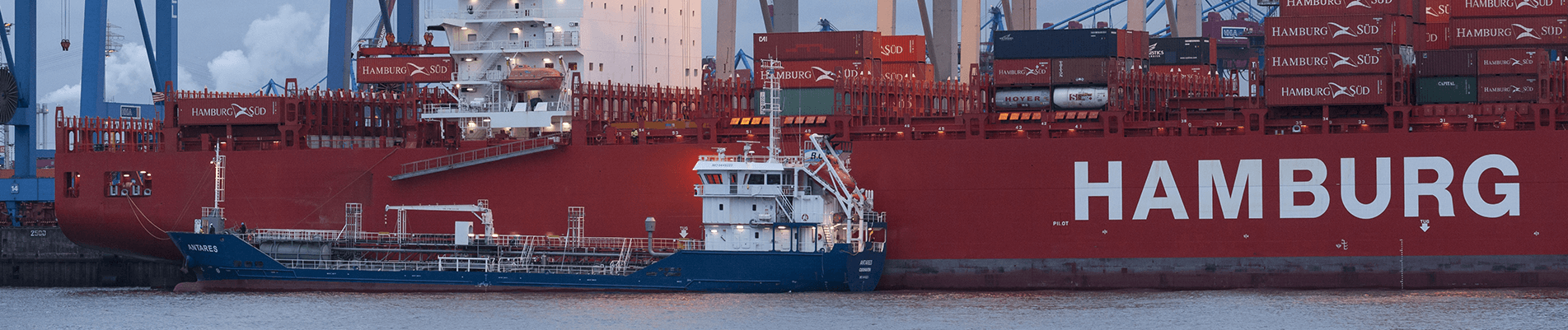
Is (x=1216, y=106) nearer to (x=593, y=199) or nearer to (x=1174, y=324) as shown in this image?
(x=1174, y=324)

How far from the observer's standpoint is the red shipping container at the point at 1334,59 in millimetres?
34625

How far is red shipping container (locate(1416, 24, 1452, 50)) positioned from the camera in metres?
35.9

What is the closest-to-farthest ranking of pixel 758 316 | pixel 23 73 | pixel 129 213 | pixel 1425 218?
pixel 758 316 < pixel 1425 218 < pixel 129 213 < pixel 23 73

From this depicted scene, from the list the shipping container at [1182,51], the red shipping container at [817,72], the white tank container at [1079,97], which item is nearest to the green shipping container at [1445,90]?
the white tank container at [1079,97]

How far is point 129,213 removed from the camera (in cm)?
4159

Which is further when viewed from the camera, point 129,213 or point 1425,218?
point 129,213

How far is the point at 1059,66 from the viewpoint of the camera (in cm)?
3756

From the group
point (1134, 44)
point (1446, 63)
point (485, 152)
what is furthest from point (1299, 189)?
point (485, 152)

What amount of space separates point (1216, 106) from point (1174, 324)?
26.4 feet

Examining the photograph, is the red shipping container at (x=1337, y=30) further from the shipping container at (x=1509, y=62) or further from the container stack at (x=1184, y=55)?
the container stack at (x=1184, y=55)

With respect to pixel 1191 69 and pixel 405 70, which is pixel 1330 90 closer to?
pixel 1191 69

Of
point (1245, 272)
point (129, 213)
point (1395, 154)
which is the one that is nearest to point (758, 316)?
point (1245, 272)

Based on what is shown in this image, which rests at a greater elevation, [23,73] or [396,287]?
[23,73]

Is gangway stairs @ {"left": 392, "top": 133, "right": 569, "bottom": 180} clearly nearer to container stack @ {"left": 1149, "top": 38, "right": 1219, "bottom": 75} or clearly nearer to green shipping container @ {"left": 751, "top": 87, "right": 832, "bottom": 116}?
green shipping container @ {"left": 751, "top": 87, "right": 832, "bottom": 116}
